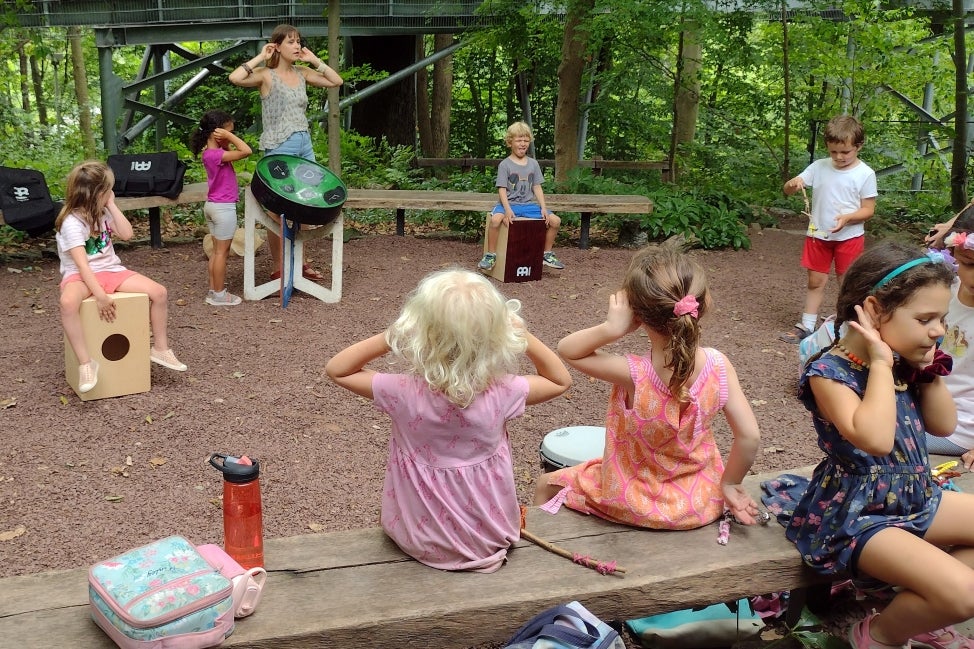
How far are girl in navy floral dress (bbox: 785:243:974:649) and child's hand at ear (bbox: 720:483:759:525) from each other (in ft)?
0.57

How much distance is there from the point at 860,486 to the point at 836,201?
3.91 metres

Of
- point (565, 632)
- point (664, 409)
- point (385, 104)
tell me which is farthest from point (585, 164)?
point (565, 632)

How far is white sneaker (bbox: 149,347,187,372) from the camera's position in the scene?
16.9ft

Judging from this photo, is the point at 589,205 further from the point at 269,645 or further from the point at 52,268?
the point at 269,645

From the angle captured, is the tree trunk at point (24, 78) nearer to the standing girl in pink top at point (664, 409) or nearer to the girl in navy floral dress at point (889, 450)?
the standing girl in pink top at point (664, 409)

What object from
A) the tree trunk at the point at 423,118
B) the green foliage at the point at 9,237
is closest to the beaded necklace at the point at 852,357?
the green foliage at the point at 9,237

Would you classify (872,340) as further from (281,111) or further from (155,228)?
(155,228)

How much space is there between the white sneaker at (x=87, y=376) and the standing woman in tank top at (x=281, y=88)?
245 cm

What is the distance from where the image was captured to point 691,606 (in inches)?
106

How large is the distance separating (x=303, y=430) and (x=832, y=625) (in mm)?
→ 2677

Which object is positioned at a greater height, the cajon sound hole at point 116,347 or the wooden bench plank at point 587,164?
the wooden bench plank at point 587,164

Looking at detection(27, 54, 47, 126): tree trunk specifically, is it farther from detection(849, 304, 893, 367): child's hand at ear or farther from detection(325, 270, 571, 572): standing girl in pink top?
detection(849, 304, 893, 367): child's hand at ear

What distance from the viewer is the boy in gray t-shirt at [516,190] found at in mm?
7570

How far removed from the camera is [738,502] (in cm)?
288
